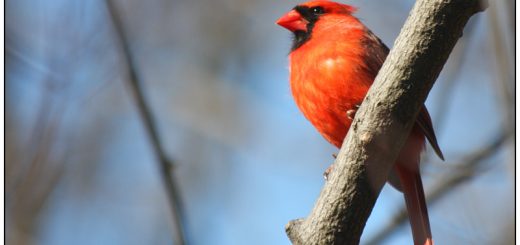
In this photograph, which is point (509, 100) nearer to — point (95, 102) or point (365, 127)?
point (365, 127)

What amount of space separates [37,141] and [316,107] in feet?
4.47

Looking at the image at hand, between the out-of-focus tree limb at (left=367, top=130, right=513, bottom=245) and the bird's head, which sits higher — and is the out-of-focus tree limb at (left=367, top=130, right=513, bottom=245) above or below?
below

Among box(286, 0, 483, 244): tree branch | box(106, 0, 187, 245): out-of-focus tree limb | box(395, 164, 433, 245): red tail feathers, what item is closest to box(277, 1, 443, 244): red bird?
box(395, 164, 433, 245): red tail feathers

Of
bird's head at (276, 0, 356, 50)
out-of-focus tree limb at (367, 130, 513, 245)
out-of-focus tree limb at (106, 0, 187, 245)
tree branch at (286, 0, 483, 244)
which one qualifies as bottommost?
out-of-focus tree limb at (367, 130, 513, 245)

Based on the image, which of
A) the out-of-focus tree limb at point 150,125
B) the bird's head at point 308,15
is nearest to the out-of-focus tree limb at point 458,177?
the out-of-focus tree limb at point 150,125

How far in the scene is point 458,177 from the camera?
3.65m

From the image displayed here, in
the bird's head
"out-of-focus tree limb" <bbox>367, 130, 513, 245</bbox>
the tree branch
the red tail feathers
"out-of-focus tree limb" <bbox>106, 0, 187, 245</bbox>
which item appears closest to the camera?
the tree branch

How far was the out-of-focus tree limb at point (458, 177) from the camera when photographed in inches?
139

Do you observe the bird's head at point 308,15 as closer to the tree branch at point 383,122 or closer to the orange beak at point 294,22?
the orange beak at point 294,22

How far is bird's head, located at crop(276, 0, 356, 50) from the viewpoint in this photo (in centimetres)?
452

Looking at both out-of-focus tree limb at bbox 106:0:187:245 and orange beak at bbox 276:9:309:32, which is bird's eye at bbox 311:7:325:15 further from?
out-of-focus tree limb at bbox 106:0:187:245

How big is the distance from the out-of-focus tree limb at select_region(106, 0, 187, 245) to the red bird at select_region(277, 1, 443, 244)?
109 centimetres

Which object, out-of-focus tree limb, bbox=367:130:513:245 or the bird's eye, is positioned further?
the bird's eye

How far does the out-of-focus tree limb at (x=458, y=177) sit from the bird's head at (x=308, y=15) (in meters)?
1.21
